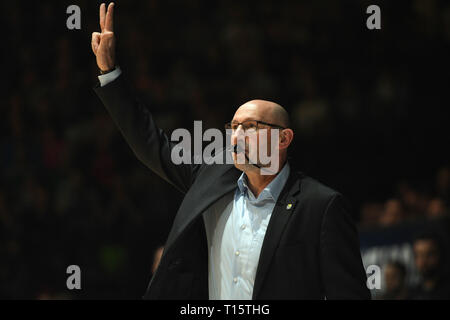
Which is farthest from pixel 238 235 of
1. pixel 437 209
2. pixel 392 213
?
pixel 392 213

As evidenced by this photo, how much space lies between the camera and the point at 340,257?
2555 millimetres

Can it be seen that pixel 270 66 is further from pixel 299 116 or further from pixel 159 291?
pixel 159 291

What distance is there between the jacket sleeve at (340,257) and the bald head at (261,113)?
384 millimetres

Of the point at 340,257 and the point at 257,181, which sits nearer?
the point at 340,257

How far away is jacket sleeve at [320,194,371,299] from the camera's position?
2.52 meters

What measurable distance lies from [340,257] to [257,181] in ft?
1.53

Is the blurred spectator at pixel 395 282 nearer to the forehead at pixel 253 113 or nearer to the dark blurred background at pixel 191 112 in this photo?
the dark blurred background at pixel 191 112

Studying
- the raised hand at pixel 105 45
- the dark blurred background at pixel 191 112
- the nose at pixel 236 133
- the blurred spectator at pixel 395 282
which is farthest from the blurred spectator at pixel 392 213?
the raised hand at pixel 105 45

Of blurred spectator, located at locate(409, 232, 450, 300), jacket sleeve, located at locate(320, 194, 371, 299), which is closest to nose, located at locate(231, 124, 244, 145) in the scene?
jacket sleeve, located at locate(320, 194, 371, 299)

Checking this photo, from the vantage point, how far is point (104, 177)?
303 inches

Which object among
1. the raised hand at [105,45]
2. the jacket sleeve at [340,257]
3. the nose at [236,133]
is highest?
the raised hand at [105,45]

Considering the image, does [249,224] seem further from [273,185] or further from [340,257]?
[340,257]

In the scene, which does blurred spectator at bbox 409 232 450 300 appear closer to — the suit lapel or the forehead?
the suit lapel

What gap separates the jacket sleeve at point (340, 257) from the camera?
252cm
